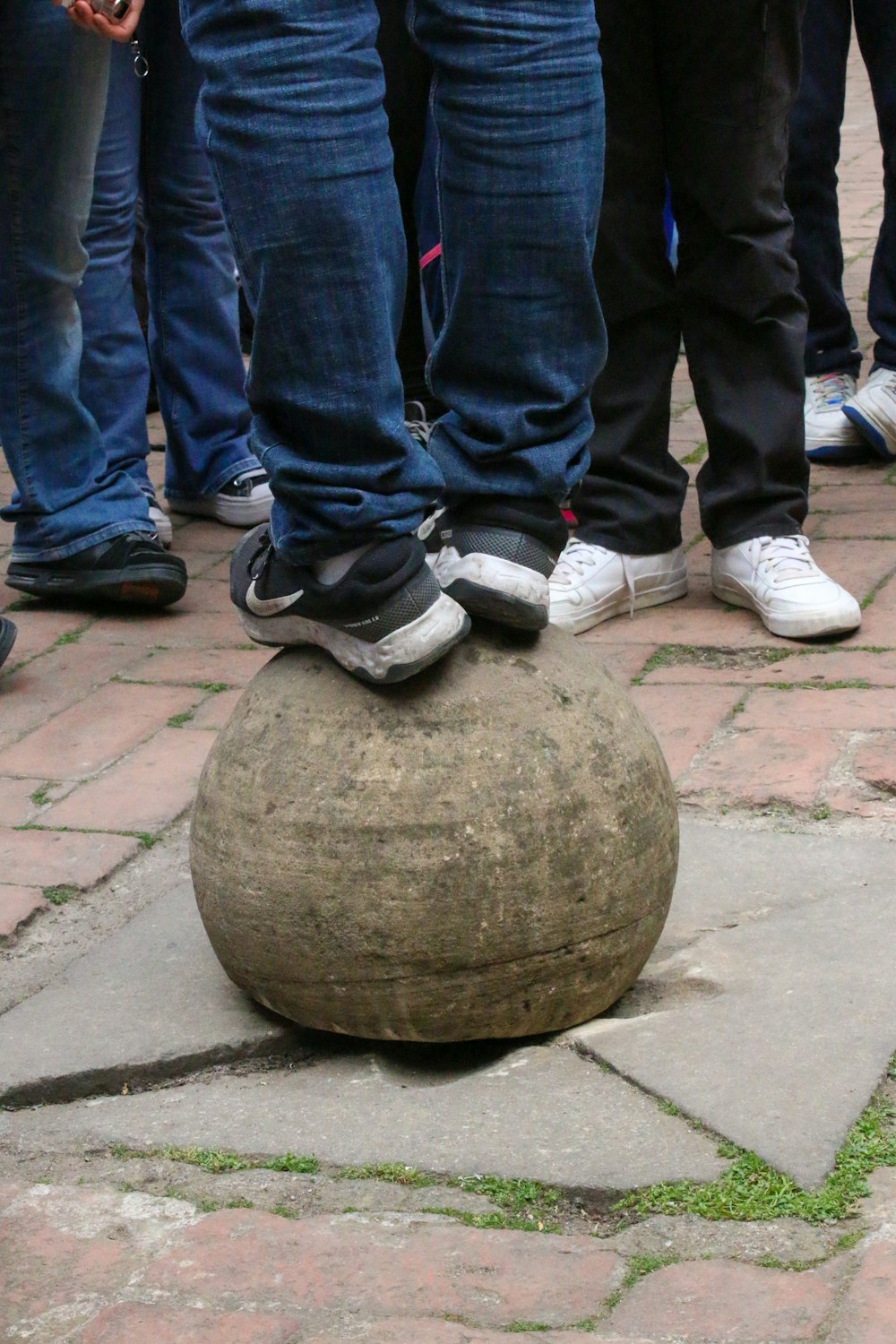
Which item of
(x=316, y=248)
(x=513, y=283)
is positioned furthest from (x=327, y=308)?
(x=513, y=283)

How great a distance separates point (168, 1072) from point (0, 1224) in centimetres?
39

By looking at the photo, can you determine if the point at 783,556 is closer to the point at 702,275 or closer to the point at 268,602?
the point at 702,275

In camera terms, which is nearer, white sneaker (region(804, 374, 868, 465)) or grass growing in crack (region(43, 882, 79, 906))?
grass growing in crack (region(43, 882, 79, 906))

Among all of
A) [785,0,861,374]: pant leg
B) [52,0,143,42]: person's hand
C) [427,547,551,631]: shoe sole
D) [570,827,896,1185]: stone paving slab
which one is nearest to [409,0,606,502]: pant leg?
[427,547,551,631]: shoe sole

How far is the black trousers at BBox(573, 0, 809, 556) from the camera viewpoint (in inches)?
136

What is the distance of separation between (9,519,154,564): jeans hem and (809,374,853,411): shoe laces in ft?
6.57

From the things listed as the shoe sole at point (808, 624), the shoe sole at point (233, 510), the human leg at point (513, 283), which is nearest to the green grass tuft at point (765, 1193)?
the human leg at point (513, 283)

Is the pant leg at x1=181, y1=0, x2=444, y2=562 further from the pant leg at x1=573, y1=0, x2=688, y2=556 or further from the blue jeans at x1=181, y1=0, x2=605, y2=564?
the pant leg at x1=573, y1=0, x2=688, y2=556

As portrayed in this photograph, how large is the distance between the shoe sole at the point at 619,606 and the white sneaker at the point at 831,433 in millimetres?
1109

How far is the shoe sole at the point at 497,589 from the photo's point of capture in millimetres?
2283

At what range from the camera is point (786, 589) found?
3.62m

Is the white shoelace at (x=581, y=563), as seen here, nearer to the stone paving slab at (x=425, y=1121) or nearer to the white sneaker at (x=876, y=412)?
the white sneaker at (x=876, y=412)

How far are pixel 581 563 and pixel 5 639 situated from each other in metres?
1.24

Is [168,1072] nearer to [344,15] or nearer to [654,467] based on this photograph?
[344,15]
